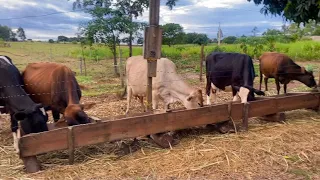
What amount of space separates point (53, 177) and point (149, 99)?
203cm

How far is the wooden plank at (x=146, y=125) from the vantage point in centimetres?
461

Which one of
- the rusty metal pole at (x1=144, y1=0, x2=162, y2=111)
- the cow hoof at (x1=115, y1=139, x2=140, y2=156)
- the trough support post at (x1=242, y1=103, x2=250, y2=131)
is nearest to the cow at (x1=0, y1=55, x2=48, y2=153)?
the cow hoof at (x1=115, y1=139, x2=140, y2=156)

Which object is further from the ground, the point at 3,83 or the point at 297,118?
the point at 3,83

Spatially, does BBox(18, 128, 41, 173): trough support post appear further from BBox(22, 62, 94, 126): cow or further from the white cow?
the white cow

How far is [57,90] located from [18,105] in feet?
2.28

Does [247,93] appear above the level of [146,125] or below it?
above

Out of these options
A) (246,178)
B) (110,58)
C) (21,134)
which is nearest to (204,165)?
(246,178)

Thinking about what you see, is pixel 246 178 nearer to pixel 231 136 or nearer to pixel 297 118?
pixel 231 136

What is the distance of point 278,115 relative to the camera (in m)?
6.66

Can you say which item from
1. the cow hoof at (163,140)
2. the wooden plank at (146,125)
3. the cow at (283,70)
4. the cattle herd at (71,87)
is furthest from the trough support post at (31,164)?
the cow at (283,70)

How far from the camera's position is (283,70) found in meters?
10.6

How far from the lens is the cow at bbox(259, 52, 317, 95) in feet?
33.6

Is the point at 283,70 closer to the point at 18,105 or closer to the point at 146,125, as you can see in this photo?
the point at 146,125

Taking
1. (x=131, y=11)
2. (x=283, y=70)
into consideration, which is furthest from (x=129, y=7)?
(x=283, y=70)
